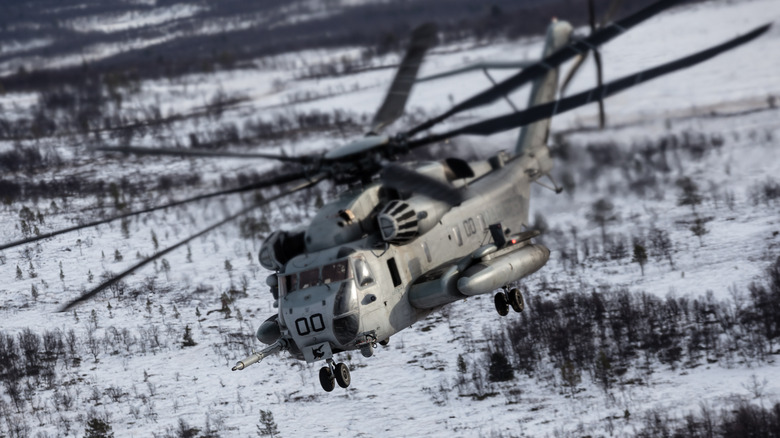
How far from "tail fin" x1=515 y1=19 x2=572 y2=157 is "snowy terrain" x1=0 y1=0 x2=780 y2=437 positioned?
96 cm

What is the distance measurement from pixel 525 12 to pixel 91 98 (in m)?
27.7

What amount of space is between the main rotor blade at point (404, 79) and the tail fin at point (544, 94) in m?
5.51

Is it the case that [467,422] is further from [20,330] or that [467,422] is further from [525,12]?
[525,12]

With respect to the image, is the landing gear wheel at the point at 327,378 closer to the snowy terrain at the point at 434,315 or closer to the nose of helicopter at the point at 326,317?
the nose of helicopter at the point at 326,317

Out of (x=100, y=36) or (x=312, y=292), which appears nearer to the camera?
(x=312, y=292)

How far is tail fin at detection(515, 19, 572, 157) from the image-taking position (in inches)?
1046

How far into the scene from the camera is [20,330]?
3941 centimetres

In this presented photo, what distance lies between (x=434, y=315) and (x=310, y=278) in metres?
22.0

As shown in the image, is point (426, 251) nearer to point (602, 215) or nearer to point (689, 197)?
point (602, 215)

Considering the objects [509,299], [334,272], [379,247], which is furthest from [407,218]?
[509,299]

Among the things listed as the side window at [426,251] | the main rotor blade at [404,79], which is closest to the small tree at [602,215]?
the side window at [426,251]

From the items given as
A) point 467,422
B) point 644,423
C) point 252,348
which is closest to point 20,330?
point 252,348

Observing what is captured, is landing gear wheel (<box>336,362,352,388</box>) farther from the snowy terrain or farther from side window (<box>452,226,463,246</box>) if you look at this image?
the snowy terrain

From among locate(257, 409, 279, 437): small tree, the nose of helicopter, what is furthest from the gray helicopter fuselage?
locate(257, 409, 279, 437): small tree
